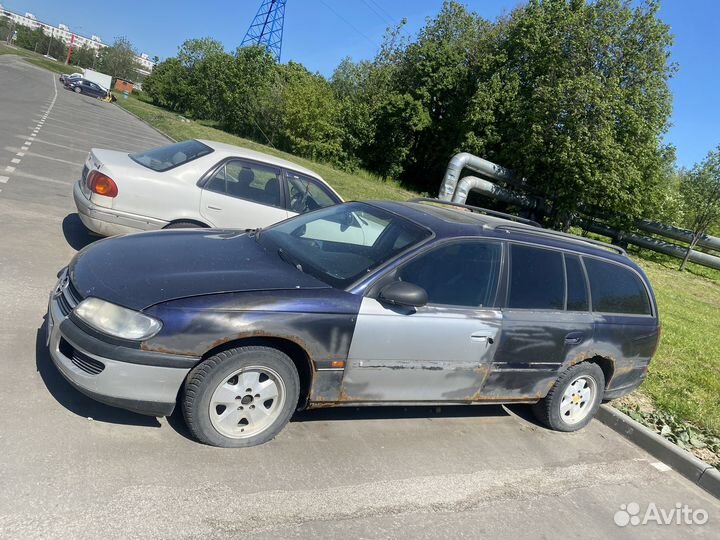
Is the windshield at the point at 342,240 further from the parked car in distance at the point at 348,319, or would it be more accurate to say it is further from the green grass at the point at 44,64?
the green grass at the point at 44,64

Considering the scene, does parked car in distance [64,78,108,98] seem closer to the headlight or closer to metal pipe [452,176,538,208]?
metal pipe [452,176,538,208]

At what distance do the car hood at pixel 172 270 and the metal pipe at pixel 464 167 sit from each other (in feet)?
70.1

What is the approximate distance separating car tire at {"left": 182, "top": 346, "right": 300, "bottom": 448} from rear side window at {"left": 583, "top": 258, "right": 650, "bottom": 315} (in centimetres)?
301

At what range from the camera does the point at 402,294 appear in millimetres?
3787

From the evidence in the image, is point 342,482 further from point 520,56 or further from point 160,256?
point 520,56

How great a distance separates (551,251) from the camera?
492 centimetres

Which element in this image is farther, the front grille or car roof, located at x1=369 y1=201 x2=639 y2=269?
car roof, located at x1=369 y1=201 x2=639 y2=269

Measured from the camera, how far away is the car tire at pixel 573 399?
5.04 m

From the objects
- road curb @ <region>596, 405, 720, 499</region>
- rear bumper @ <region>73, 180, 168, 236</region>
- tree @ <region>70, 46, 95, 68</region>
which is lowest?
road curb @ <region>596, 405, 720, 499</region>

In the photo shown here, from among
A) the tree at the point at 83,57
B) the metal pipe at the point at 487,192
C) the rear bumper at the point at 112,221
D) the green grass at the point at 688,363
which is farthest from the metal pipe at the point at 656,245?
the tree at the point at 83,57

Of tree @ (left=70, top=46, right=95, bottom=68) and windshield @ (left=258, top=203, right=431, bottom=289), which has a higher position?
tree @ (left=70, top=46, right=95, bottom=68)

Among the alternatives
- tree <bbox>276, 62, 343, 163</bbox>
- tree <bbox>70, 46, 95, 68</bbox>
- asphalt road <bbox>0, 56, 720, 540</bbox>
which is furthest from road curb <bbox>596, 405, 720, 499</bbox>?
tree <bbox>70, 46, 95, 68</bbox>

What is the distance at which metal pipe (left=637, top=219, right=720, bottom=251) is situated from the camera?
25.1m

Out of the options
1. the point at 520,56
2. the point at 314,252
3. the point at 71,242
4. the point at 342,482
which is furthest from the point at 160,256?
the point at 520,56
